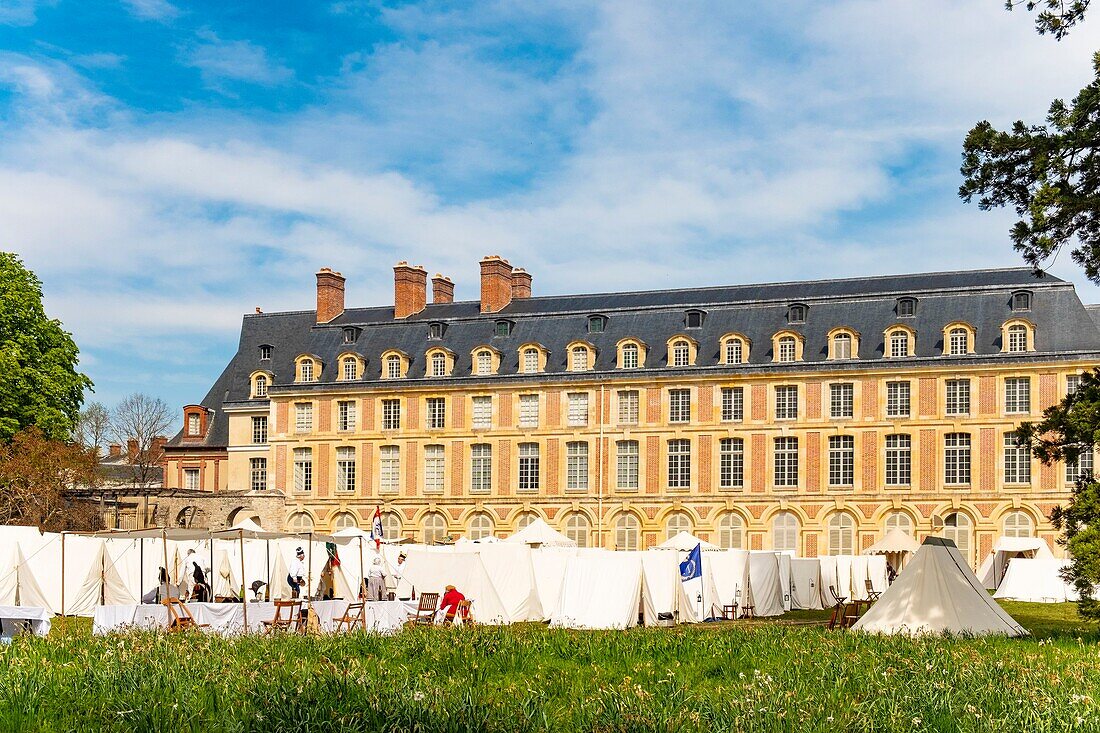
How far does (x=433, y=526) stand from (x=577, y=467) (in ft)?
22.1

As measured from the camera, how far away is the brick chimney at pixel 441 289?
66.1 meters

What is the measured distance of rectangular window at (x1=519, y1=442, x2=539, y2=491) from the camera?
57.7 m

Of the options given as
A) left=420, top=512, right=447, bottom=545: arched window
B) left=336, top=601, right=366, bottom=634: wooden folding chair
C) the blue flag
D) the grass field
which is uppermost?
the grass field

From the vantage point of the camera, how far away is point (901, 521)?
172 feet

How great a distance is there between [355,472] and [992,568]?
26859 millimetres

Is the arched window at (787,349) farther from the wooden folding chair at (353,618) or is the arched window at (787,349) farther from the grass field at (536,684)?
the grass field at (536,684)

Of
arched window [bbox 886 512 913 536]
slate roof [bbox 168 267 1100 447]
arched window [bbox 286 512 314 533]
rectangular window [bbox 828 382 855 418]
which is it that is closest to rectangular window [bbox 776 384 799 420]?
slate roof [bbox 168 267 1100 447]

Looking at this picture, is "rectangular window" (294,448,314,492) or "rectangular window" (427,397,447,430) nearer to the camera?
"rectangular window" (427,397,447,430)

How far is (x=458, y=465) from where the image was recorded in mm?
58844

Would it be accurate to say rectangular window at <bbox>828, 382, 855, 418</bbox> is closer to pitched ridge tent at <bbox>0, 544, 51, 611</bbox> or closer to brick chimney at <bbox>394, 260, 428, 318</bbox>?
brick chimney at <bbox>394, 260, 428, 318</bbox>

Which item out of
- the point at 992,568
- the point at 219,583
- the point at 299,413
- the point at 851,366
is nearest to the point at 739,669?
the point at 219,583

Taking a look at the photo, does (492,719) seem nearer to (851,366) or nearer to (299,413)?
(851,366)

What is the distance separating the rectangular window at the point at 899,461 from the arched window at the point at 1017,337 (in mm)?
5049

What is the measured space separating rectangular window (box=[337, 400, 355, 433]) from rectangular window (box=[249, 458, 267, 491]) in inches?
202
